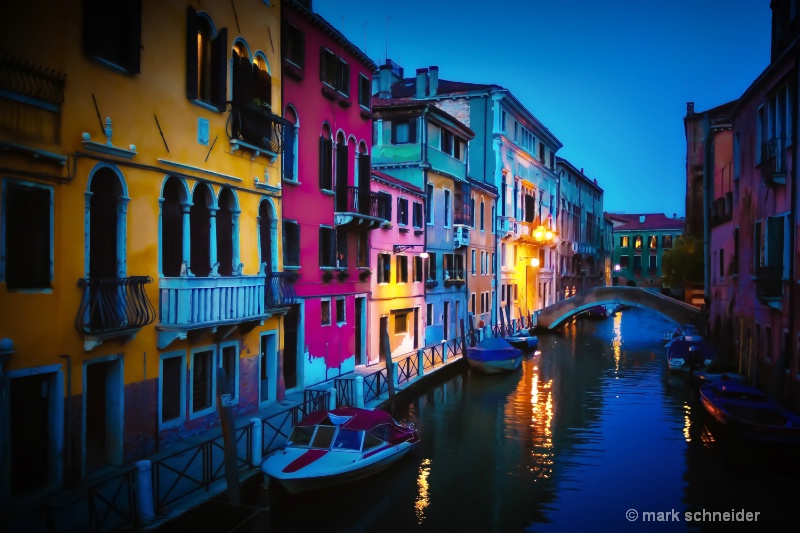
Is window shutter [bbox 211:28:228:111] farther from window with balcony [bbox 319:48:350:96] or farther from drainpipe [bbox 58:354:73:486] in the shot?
drainpipe [bbox 58:354:73:486]

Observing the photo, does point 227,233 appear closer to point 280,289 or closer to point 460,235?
point 280,289

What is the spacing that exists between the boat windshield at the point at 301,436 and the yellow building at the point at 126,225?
219 centimetres

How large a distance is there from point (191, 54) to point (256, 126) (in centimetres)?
232

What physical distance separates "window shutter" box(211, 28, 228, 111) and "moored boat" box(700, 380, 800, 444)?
1312 cm

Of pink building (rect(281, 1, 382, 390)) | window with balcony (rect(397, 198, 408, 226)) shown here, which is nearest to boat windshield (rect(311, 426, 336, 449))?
pink building (rect(281, 1, 382, 390))

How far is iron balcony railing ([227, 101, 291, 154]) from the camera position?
13.7 meters

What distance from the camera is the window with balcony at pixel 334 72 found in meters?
18.2

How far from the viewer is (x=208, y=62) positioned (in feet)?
43.2

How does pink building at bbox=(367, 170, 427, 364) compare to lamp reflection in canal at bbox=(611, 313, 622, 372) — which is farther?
lamp reflection in canal at bbox=(611, 313, 622, 372)

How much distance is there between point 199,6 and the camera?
1266 centimetres

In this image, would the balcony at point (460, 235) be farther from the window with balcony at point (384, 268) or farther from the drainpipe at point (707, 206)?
the drainpipe at point (707, 206)

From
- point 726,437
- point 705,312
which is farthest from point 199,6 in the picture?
point 705,312

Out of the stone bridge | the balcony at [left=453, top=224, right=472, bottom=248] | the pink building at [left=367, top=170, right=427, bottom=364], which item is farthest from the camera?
the stone bridge

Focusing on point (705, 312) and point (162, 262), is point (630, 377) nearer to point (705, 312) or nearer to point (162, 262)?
point (705, 312)
